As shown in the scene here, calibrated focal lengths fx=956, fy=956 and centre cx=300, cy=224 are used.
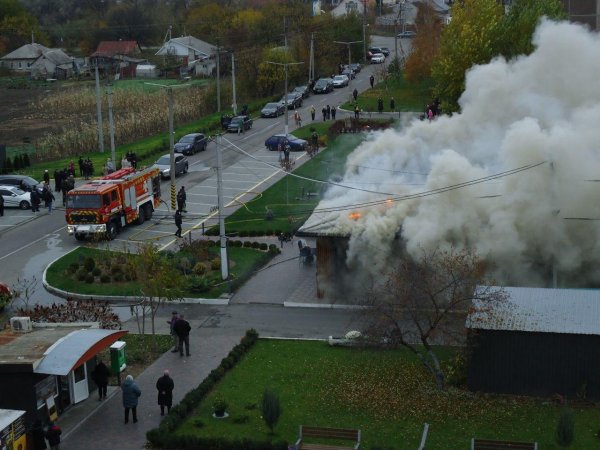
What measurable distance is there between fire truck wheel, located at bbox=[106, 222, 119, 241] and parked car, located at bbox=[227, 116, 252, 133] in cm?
2241

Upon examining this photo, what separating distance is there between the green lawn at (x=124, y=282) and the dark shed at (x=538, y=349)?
1112 centimetres

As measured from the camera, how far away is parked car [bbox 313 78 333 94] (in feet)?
241

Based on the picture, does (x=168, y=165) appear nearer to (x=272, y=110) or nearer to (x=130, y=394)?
(x=272, y=110)

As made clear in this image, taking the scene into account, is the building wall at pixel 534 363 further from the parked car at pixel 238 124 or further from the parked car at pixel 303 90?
the parked car at pixel 303 90

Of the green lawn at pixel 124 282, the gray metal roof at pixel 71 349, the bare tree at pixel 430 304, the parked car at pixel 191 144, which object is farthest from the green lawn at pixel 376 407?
the parked car at pixel 191 144

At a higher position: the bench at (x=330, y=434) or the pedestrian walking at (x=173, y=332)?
the bench at (x=330, y=434)

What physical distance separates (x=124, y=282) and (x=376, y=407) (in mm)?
13497

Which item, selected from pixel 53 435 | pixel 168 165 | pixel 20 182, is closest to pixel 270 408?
pixel 53 435

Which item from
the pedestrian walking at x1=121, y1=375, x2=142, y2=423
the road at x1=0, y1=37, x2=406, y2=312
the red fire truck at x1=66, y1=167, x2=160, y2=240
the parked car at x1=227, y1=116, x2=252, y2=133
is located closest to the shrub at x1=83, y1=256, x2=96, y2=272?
the road at x1=0, y1=37, x2=406, y2=312

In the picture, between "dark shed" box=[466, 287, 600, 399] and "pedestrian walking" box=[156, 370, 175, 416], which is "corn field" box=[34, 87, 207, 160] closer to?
"pedestrian walking" box=[156, 370, 175, 416]

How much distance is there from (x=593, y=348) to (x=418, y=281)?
4.24m

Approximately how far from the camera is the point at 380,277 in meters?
28.7

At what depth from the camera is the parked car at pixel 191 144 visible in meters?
53.4

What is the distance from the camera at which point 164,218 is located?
41.0 meters
